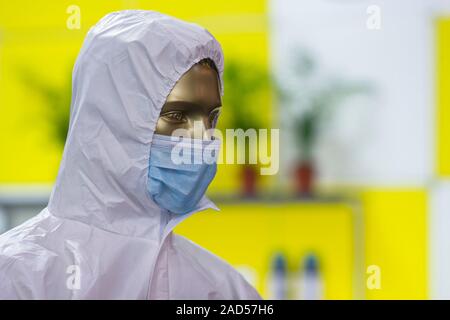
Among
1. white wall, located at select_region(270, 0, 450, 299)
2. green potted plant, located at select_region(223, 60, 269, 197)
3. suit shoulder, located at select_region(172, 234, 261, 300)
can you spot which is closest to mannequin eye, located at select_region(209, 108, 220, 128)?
suit shoulder, located at select_region(172, 234, 261, 300)

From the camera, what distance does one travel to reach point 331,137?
266 cm

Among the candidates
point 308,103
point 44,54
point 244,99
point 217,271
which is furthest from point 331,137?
point 217,271

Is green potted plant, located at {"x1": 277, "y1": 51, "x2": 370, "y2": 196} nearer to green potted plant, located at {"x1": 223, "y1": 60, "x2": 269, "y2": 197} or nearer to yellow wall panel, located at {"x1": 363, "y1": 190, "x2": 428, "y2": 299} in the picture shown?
green potted plant, located at {"x1": 223, "y1": 60, "x2": 269, "y2": 197}

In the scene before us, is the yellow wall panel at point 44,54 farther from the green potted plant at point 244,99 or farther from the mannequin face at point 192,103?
the mannequin face at point 192,103

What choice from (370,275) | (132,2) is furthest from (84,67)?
(370,275)

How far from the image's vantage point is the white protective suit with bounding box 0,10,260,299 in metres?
1.13

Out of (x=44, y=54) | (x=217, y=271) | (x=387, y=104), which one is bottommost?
(x=217, y=271)

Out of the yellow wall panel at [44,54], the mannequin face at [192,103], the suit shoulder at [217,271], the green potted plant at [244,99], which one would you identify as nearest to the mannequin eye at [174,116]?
the mannequin face at [192,103]

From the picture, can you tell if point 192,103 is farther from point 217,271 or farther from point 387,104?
point 387,104

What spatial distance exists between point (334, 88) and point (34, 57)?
3.50ft

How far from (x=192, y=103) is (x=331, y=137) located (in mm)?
1582

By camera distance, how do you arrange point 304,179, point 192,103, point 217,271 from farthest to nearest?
point 304,179
point 217,271
point 192,103

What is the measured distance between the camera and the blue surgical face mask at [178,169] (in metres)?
1.17

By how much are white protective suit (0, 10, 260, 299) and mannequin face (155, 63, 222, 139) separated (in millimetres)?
15
